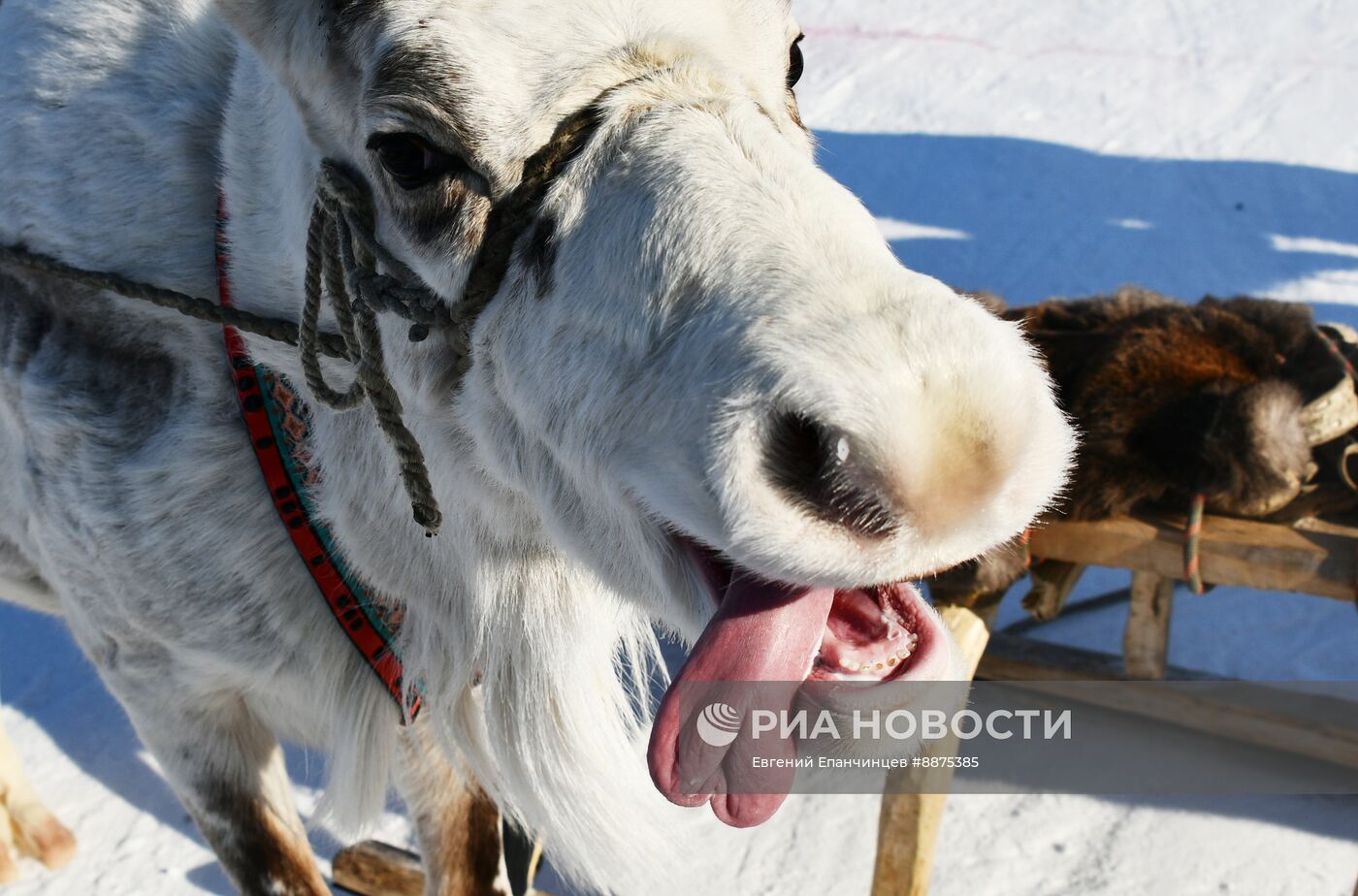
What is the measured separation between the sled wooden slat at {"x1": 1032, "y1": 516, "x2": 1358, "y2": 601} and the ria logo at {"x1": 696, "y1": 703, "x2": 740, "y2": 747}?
1325 millimetres

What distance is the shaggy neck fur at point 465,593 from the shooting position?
4.99ft

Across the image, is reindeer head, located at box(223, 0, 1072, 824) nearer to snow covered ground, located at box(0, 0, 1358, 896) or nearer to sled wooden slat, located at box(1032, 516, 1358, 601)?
sled wooden slat, located at box(1032, 516, 1358, 601)

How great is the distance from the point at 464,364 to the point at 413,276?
4.7 inches

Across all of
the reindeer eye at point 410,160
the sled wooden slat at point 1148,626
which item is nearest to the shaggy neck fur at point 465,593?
the reindeer eye at point 410,160

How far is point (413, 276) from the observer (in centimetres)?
135

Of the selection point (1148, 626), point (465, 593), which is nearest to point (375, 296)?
point (465, 593)

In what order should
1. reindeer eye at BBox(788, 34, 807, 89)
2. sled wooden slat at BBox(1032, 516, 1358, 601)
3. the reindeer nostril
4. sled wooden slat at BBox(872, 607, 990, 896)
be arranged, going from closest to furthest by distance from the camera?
the reindeer nostril
reindeer eye at BBox(788, 34, 807, 89)
sled wooden slat at BBox(872, 607, 990, 896)
sled wooden slat at BBox(1032, 516, 1358, 601)

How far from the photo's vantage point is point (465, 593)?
1.74 meters

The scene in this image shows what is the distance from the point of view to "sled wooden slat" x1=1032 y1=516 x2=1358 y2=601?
237 centimetres

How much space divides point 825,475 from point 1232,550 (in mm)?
1827

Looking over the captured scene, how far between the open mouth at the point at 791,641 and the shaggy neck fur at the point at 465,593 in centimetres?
32
